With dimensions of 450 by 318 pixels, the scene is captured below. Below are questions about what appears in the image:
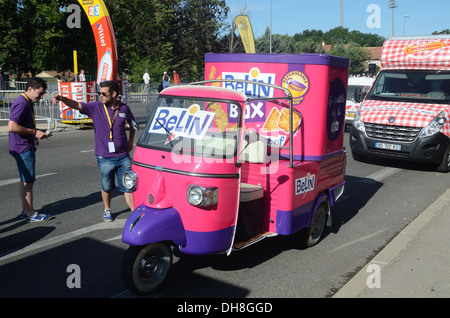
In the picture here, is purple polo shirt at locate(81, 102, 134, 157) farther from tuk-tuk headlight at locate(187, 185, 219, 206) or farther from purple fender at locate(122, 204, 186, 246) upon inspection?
tuk-tuk headlight at locate(187, 185, 219, 206)

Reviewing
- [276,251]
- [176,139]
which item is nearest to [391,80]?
[276,251]

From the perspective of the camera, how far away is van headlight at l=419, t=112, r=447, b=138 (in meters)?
10.0

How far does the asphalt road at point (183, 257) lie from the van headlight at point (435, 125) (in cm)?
176

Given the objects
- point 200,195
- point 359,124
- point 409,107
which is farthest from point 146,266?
point 409,107

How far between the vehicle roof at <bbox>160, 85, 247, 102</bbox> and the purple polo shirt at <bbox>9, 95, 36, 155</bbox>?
2213 millimetres

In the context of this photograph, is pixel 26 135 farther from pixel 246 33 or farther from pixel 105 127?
pixel 246 33

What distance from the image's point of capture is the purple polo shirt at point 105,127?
579 cm

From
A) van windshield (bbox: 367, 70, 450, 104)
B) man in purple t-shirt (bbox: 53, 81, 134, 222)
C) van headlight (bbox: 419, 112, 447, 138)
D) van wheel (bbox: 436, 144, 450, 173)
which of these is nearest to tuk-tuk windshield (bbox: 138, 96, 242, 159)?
man in purple t-shirt (bbox: 53, 81, 134, 222)

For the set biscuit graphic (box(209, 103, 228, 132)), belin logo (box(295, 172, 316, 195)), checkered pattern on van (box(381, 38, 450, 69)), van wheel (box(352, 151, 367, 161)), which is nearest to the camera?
biscuit graphic (box(209, 103, 228, 132))

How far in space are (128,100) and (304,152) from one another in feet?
45.3

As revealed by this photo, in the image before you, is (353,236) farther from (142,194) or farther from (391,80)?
(391,80)

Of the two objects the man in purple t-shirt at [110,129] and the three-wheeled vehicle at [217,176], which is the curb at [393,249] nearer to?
the three-wheeled vehicle at [217,176]

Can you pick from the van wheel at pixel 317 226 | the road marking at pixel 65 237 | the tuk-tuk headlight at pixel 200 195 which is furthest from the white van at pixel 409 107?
the tuk-tuk headlight at pixel 200 195

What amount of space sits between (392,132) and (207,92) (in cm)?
713
